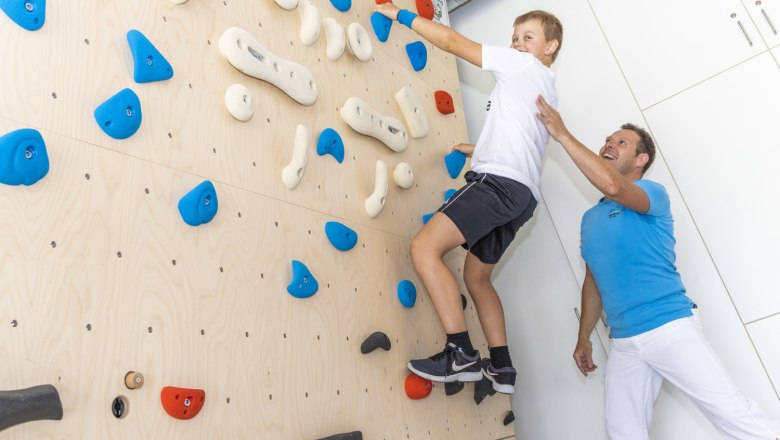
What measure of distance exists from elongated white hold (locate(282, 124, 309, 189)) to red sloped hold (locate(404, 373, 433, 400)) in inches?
23.6

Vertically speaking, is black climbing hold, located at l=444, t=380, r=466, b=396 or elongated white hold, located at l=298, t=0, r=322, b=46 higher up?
elongated white hold, located at l=298, t=0, r=322, b=46

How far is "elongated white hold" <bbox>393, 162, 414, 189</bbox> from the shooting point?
1747 millimetres

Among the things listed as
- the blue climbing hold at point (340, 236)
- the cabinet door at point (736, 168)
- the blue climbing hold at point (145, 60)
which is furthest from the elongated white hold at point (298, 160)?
the cabinet door at point (736, 168)

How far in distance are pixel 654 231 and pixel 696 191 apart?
0.42 metres

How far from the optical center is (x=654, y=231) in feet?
5.49

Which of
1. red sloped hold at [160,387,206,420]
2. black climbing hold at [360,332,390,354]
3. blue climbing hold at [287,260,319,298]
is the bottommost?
red sloped hold at [160,387,206,420]

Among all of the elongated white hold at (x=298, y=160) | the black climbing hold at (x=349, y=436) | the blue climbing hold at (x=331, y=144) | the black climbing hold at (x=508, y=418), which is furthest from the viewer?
the black climbing hold at (x=508, y=418)

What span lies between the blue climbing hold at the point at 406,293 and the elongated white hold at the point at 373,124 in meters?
0.43

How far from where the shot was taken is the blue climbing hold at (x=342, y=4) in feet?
5.61

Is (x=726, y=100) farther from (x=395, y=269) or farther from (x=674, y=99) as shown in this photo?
(x=395, y=269)

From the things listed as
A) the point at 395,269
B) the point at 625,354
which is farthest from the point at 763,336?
the point at 395,269

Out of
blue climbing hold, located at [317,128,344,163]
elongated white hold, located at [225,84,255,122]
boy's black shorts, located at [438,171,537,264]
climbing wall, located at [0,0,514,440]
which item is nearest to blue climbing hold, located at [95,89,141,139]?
climbing wall, located at [0,0,514,440]

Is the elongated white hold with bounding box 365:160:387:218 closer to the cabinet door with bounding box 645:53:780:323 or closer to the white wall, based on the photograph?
the white wall

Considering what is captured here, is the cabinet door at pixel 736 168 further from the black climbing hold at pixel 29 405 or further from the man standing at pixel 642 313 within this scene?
the black climbing hold at pixel 29 405
